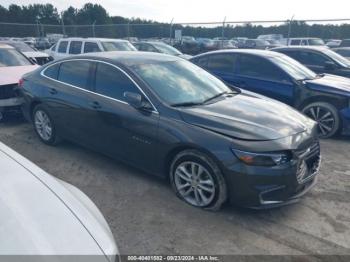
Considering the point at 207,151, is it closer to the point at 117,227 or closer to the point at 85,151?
the point at 117,227

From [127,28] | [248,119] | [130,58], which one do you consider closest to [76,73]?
[130,58]

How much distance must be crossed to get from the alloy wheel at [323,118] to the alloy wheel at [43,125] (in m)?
4.75

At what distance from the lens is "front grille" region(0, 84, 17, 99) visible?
622 cm

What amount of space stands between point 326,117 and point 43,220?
578 cm

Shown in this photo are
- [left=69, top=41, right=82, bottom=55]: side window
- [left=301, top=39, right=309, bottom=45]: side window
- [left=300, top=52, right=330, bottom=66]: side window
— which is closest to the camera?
[left=300, top=52, right=330, bottom=66]: side window

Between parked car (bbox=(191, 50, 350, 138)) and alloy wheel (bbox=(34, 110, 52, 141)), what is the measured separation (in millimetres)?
3824

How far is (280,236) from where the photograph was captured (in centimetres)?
323

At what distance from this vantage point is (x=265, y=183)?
327 centimetres

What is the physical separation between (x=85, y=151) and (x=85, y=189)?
132 cm

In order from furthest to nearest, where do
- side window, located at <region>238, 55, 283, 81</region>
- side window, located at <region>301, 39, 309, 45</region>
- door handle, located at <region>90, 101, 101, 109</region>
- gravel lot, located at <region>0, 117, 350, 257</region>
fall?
side window, located at <region>301, 39, 309, 45</region> → side window, located at <region>238, 55, 283, 81</region> → door handle, located at <region>90, 101, 101, 109</region> → gravel lot, located at <region>0, 117, 350, 257</region>

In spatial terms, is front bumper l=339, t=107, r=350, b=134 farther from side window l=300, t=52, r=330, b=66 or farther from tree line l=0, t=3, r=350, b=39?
tree line l=0, t=3, r=350, b=39

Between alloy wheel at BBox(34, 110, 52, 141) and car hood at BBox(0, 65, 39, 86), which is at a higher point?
car hood at BBox(0, 65, 39, 86)

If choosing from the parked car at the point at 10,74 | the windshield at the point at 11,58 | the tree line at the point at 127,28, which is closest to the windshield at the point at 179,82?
the parked car at the point at 10,74

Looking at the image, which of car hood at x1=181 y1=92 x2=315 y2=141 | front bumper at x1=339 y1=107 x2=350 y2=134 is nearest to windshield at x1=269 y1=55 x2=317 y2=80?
front bumper at x1=339 y1=107 x2=350 y2=134
